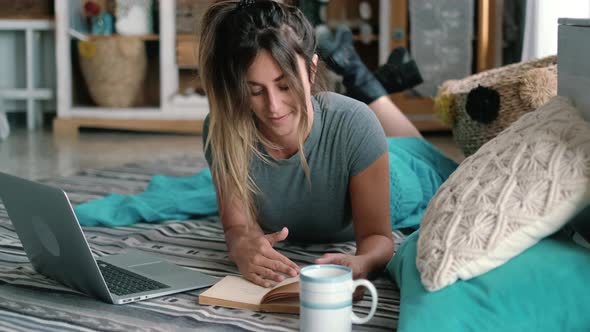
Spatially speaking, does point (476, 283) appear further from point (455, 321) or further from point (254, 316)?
point (254, 316)

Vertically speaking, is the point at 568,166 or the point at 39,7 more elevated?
the point at 39,7

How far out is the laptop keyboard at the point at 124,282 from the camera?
1486 mm

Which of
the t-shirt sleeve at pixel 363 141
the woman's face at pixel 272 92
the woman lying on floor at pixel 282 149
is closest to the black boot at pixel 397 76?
the woman lying on floor at pixel 282 149

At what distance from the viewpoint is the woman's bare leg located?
95.6 inches

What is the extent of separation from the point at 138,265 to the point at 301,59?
50 centimetres

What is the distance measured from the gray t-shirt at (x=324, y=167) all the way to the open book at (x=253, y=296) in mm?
274

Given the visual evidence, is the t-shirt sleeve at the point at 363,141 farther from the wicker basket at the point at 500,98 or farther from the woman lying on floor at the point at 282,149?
the wicker basket at the point at 500,98

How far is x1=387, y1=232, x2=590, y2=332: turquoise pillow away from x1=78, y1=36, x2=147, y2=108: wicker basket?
3.08 metres

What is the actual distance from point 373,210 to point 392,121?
86 cm

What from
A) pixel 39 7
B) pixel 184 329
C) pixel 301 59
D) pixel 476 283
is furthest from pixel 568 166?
pixel 39 7

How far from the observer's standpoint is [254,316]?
138 cm

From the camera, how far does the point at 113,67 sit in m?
4.08

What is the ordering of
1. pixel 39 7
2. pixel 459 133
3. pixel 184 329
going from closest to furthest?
pixel 184 329 → pixel 459 133 → pixel 39 7

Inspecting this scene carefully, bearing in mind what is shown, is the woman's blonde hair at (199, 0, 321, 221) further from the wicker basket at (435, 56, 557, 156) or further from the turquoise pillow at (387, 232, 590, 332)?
the wicker basket at (435, 56, 557, 156)
